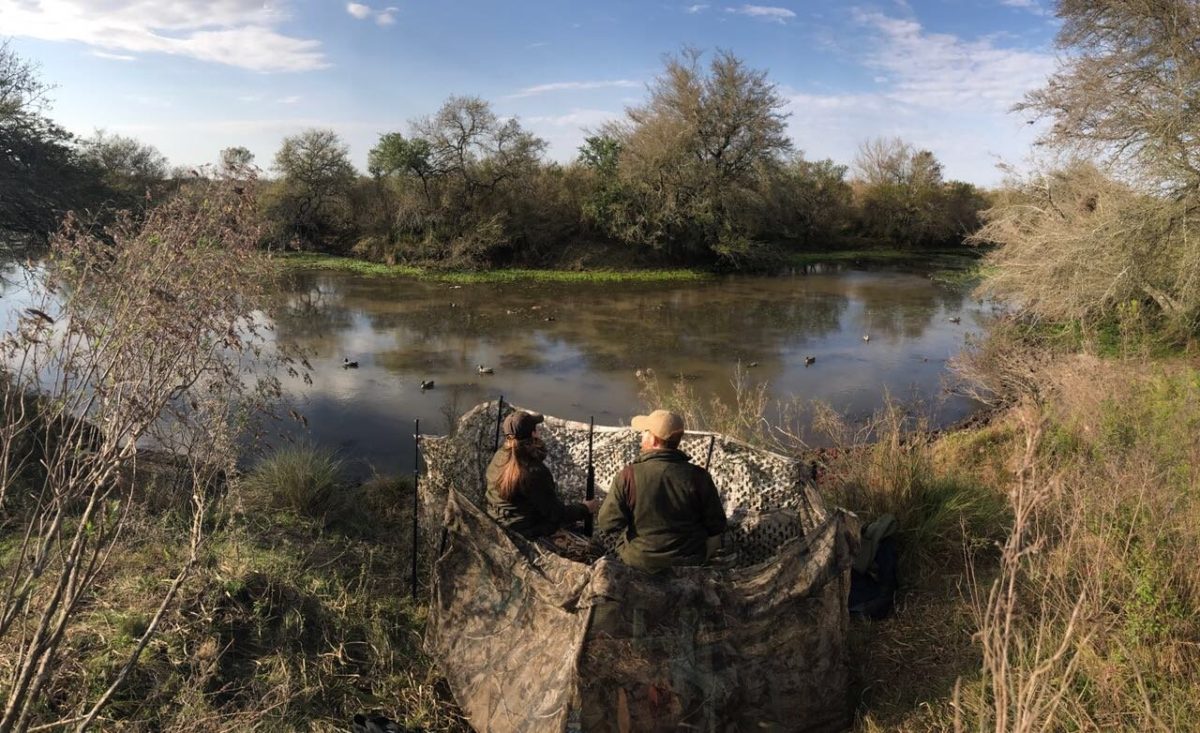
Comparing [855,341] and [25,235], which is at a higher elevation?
[25,235]

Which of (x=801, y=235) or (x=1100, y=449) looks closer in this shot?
(x=1100, y=449)

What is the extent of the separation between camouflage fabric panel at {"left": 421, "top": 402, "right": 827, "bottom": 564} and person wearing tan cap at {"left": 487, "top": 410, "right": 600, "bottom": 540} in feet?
1.64

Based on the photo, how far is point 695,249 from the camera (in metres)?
30.3

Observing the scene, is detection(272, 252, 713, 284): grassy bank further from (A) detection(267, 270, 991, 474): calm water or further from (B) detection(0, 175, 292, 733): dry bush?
(B) detection(0, 175, 292, 733): dry bush

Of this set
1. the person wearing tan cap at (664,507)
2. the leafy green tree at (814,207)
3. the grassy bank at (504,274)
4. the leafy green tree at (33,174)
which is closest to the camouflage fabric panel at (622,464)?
the person wearing tan cap at (664,507)

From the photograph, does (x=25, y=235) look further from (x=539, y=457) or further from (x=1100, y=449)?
(x=1100, y=449)

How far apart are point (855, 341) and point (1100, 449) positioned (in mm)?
10469

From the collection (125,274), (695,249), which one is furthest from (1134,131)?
(695,249)

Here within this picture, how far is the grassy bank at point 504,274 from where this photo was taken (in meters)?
26.2

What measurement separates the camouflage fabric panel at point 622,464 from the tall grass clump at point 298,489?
197cm

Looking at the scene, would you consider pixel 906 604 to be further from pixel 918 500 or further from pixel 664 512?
pixel 664 512

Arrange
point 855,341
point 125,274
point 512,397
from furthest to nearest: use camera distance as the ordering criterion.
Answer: point 855,341
point 512,397
point 125,274

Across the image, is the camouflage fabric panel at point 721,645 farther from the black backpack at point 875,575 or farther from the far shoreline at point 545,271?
the far shoreline at point 545,271

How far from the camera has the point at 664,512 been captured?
12.7ft
